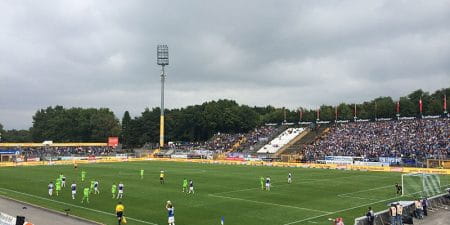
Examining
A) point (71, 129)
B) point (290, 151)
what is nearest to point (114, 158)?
→ point (290, 151)

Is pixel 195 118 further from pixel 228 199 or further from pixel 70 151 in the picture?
pixel 228 199

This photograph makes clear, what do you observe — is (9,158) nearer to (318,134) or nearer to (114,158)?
(114,158)

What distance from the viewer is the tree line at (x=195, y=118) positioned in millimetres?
121375

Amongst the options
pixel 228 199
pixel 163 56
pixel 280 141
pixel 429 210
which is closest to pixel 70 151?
pixel 163 56

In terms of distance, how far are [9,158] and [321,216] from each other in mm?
80806

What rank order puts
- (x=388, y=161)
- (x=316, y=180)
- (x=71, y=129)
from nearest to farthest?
(x=316, y=180)
(x=388, y=161)
(x=71, y=129)

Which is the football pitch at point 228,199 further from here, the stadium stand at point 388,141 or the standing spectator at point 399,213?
the stadium stand at point 388,141

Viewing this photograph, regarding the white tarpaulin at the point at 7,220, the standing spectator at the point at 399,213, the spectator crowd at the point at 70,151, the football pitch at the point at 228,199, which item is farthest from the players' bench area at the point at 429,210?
the spectator crowd at the point at 70,151

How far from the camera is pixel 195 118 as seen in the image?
140m

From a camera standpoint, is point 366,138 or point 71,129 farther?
point 71,129

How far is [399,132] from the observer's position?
3324 inches

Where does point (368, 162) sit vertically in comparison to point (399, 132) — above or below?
below

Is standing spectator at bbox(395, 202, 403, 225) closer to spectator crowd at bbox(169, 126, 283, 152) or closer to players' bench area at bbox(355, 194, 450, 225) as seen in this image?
players' bench area at bbox(355, 194, 450, 225)

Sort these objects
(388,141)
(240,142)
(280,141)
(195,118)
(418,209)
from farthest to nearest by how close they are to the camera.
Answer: (195,118)
(240,142)
(280,141)
(388,141)
(418,209)
